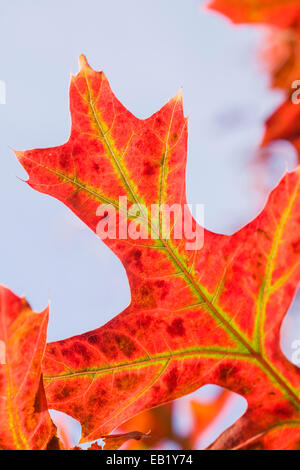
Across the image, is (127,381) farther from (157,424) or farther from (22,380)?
(157,424)

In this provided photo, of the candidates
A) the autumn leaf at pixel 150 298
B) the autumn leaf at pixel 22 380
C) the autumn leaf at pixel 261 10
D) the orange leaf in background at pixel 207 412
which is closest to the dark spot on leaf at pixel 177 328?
the autumn leaf at pixel 150 298

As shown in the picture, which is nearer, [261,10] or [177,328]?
[177,328]

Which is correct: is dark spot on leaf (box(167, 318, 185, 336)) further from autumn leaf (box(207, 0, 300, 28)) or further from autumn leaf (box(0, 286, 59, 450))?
autumn leaf (box(207, 0, 300, 28))

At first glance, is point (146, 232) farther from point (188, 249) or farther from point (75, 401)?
point (75, 401)

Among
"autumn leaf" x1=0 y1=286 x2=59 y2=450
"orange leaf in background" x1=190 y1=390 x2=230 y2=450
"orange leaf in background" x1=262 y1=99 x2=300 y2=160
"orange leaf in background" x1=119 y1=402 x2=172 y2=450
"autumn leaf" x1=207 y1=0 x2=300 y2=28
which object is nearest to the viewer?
"autumn leaf" x1=0 y1=286 x2=59 y2=450

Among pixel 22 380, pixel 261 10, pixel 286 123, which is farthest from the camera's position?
pixel 286 123

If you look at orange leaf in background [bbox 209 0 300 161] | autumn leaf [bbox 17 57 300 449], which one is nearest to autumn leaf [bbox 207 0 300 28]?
orange leaf in background [bbox 209 0 300 161]

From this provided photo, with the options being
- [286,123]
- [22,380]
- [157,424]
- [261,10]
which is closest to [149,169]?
[22,380]
